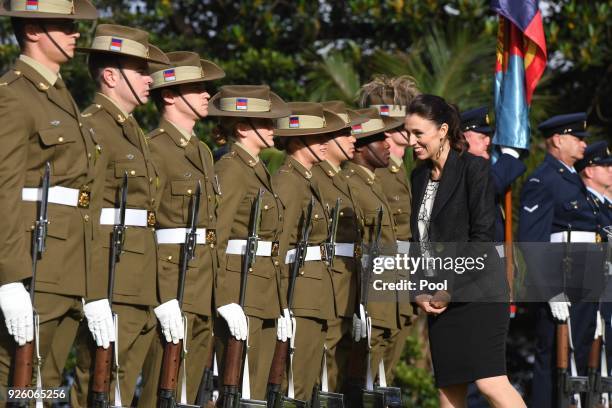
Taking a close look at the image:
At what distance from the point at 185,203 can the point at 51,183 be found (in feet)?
3.99

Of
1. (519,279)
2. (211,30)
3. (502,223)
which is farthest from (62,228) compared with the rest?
(211,30)

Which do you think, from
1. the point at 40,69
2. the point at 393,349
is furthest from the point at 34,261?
the point at 393,349

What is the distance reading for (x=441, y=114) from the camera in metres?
6.58

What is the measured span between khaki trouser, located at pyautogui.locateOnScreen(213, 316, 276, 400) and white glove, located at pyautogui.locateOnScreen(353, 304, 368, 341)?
926 mm

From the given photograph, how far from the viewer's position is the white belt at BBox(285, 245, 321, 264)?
25.2ft

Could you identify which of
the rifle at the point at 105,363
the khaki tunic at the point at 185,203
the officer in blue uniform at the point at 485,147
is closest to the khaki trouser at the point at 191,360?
the khaki tunic at the point at 185,203

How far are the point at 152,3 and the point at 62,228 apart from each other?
9.21 meters

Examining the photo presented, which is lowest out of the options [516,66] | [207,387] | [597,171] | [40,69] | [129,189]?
[207,387]

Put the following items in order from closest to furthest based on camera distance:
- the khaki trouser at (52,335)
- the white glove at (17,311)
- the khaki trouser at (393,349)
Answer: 1. the white glove at (17,311)
2. the khaki trouser at (52,335)
3. the khaki trouser at (393,349)

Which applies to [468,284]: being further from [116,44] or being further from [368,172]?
[368,172]

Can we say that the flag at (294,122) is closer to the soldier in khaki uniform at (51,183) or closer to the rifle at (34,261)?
the soldier in khaki uniform at (51,183)

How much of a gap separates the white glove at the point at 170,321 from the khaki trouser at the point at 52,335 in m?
0.68

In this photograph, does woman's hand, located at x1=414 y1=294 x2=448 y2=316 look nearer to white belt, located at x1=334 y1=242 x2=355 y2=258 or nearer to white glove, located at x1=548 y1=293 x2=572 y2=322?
white belt, located at x1=334 y1=242 x2=355 y2=258

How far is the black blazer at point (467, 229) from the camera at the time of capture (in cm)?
629
